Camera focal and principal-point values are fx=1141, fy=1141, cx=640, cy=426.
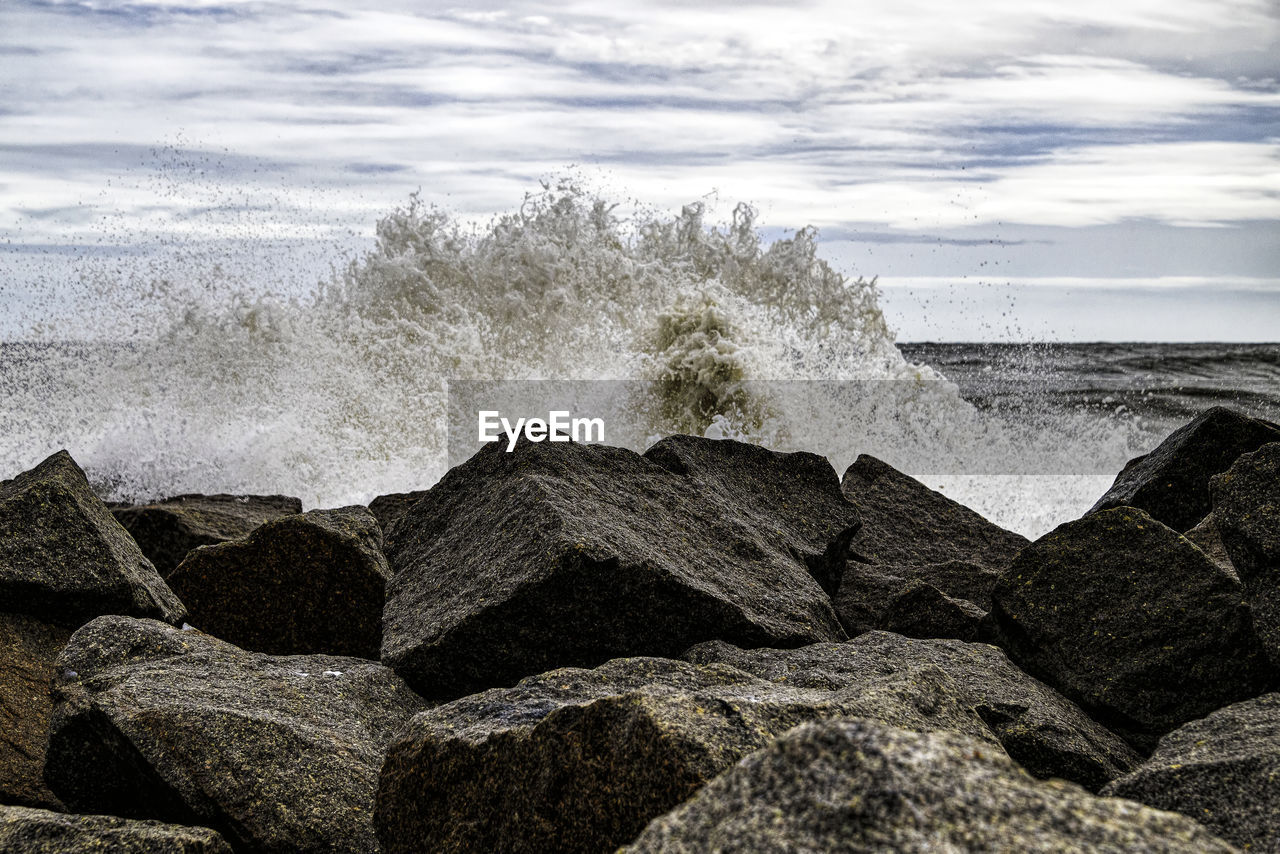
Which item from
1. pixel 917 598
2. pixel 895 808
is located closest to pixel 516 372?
pixel 917 598

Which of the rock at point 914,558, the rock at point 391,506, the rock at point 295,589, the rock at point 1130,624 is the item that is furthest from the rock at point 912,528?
the rock at point 391,506

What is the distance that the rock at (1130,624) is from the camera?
97.0 inches

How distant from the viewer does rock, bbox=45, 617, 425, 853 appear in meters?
2.05

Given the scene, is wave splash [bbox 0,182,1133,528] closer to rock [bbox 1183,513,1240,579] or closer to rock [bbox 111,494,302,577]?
rock [bbox 111,494,302,577]

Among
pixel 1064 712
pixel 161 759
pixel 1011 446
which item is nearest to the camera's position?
pixel 161 759

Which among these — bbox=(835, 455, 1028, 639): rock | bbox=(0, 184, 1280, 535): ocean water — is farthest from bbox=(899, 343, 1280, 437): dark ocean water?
bbox=(835, 455, 1028, 639): rock

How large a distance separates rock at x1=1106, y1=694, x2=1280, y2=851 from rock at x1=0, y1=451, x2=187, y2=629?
252 centimetres

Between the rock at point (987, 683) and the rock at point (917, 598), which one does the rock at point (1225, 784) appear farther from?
the rock at point (917, 598)

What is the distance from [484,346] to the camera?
870 cm

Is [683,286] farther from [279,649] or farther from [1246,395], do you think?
[1246,395]

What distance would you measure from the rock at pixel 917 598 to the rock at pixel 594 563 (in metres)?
0.12

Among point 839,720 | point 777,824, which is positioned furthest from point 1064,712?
point 777,824

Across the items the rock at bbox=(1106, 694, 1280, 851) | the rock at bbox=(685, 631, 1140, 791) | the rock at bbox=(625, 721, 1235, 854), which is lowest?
the rock at bbox=(685, 631, 1140, 791)

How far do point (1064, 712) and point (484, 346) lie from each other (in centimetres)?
677
